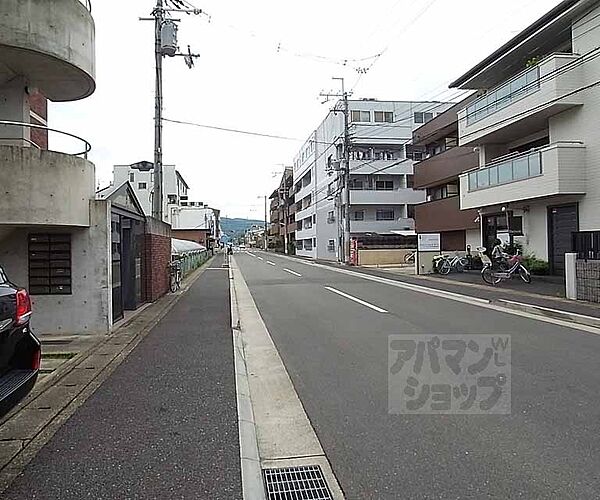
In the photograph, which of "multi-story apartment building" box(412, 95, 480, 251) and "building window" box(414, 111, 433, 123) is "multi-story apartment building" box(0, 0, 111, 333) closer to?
"multi-story apartment building" box(412, 95, 480, 251)

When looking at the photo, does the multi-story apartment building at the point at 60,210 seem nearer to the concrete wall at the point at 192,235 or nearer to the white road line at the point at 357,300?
the white road line at the point at 357,300

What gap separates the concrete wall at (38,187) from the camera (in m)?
9.64

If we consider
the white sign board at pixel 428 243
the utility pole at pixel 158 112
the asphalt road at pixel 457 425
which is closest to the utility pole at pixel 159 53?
the utility pole at pixel 158 112

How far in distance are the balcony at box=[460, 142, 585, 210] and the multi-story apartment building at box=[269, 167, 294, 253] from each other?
220 feet

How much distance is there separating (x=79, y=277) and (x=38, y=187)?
2.03 meters

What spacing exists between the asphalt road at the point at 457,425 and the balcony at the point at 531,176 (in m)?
10.1

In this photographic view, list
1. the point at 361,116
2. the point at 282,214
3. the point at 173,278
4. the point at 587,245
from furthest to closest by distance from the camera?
the point at 282,214, the point at 361,116, the point at 173,278, the point at 587,245

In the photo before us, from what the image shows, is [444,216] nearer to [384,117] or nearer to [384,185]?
[384,185]

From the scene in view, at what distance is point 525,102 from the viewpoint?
70.9 ft

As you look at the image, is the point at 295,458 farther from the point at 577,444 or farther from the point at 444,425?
the point at 577,444

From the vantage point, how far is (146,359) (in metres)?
8.60

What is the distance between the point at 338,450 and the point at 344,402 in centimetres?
144

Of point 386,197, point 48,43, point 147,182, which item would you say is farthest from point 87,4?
point 147,182

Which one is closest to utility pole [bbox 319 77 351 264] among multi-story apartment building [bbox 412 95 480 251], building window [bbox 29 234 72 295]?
multi-story apartment building [bbox 412 95 480 251]
